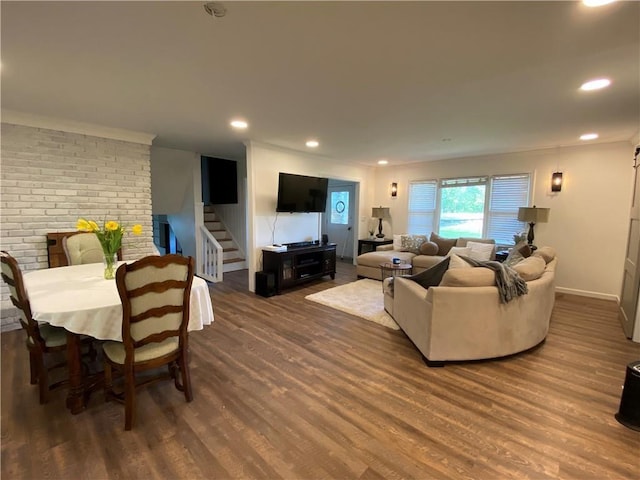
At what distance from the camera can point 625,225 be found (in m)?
4.46

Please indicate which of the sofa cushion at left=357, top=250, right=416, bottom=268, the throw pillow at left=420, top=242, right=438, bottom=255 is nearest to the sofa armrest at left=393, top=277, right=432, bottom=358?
the sofa cushion at left=357, top=250, right=416, bottom=268

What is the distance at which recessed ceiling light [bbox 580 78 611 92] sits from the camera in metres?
2.35

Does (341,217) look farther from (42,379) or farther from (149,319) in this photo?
(42,379)

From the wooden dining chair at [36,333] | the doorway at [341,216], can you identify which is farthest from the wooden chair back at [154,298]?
the doorway at [341,216]

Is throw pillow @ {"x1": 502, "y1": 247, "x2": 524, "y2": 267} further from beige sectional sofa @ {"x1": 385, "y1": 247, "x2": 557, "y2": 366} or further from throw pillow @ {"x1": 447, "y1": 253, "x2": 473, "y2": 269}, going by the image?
throw pillow @ {"x1": 447, "y1": 253, "x2": 473, "y2": 269}

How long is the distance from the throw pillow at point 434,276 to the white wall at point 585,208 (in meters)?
3.21

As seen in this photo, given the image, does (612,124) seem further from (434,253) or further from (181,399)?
(181,399)

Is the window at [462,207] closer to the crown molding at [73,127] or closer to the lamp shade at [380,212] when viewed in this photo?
the lamp shade at [380,212]

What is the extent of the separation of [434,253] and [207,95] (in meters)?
4.67

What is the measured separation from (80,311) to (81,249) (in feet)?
5.98

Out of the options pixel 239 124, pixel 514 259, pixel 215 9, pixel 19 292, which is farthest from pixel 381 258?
pixel 19 292

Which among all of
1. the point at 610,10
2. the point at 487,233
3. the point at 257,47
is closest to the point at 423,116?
the point at 610,10

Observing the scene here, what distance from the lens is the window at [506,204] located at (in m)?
5.36

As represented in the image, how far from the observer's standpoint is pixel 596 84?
7.95ft
